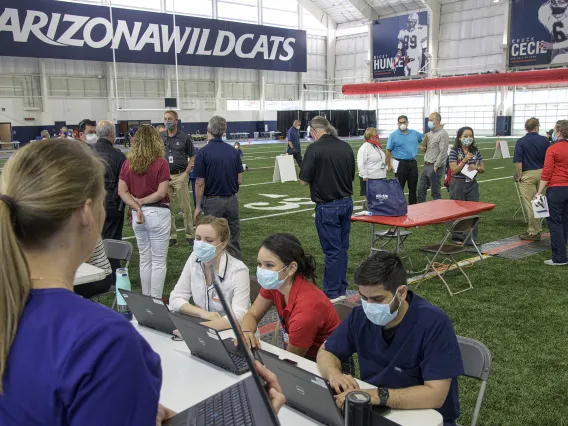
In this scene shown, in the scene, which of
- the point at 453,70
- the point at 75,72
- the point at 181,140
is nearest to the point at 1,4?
the point at 75,72

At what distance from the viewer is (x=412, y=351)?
2.58m

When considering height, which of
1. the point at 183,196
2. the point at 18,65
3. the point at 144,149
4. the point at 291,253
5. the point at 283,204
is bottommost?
the point at 283,204

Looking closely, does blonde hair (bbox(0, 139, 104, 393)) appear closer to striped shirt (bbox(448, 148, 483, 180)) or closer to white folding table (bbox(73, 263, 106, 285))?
white folding table (bbox(73, 263, 106, 285))

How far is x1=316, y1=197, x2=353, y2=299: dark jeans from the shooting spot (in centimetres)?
602

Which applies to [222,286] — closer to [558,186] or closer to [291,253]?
[291,253]

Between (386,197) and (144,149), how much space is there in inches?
117

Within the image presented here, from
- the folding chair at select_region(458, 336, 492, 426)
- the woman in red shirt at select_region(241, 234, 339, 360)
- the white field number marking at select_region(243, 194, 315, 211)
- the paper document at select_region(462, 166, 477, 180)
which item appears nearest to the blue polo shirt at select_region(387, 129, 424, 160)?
the paper document at select_region(462, 166, 477, 180)

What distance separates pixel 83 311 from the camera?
3.41ft

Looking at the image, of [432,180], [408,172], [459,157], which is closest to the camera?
[459,157]

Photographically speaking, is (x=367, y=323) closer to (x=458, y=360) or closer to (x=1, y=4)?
(x=458, y=360)

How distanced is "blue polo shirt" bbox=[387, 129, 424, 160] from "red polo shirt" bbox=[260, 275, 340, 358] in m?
7.60

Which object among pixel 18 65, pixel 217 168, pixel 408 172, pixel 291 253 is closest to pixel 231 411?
pixel 291 253

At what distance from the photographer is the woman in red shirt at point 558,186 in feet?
22.6

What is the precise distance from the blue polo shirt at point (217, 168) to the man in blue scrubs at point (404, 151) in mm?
4917
